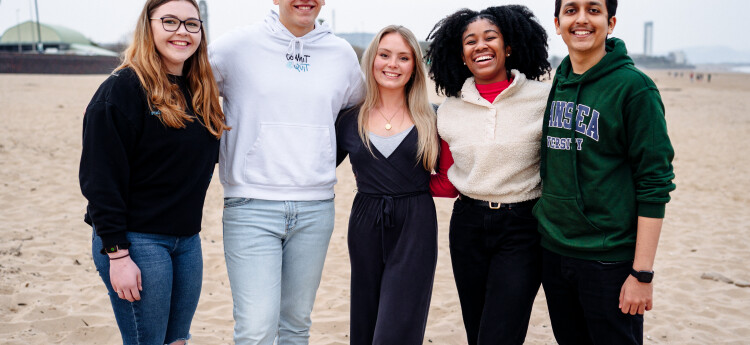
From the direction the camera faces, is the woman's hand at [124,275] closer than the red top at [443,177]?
Yes

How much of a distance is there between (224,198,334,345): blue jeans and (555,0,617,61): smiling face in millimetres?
1390

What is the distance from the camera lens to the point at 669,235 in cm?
688

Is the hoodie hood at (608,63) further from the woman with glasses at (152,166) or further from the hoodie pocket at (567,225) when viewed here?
the woman with glasses at (152,166)

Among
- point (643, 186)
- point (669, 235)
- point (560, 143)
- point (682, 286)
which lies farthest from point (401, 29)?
point (669, 235)

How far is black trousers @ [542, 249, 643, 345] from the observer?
2361 millimetres

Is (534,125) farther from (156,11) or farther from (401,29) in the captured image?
(156,11)

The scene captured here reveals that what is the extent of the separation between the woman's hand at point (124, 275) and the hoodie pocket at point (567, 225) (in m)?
1.73

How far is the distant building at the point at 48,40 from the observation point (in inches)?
1987

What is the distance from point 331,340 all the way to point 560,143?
237 cm

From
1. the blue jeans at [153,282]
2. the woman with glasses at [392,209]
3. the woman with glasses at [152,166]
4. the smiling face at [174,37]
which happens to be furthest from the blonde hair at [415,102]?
the blue jeans at [153,282]

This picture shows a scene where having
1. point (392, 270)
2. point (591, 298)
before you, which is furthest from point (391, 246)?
point (591, 298)

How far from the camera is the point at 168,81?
2.40 meters

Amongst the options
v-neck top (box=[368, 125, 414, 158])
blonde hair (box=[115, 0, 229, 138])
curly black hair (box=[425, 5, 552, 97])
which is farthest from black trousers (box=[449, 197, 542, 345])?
blonde hair (box=[115, 0, 229, 138])

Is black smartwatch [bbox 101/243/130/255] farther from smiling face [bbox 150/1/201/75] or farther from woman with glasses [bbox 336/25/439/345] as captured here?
woman with glasses [bbox 336/25/439/345]
